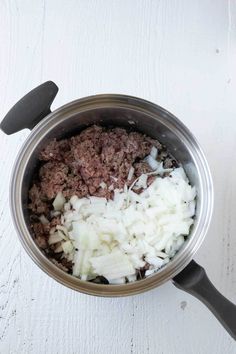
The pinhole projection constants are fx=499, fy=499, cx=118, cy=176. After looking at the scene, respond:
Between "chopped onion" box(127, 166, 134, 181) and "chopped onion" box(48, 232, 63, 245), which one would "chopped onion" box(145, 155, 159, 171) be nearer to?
"chopped onion" box(127, 166, 134, 181)

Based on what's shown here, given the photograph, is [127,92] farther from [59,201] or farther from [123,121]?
[59,201]

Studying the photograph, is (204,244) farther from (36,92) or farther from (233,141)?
(36,92)

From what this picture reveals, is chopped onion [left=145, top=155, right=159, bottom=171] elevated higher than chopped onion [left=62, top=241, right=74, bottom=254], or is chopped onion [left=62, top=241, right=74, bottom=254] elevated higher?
chopped onion [left=145, top=155, right=159, bottom=171]

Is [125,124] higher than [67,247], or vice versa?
[125,124]

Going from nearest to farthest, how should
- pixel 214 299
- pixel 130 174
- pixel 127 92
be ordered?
pixel 214 299 < pixel 130 174 < pixel 127 92

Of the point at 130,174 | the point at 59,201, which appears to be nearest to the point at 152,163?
the point at 130,174

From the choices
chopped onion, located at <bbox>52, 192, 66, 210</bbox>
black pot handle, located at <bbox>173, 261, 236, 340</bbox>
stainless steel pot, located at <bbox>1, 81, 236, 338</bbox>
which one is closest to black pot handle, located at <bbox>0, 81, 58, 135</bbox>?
stainless steel pot, located at <bbox>1, 81, 236, 338</bbox>

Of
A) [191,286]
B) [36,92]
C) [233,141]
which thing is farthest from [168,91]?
[191,286]
